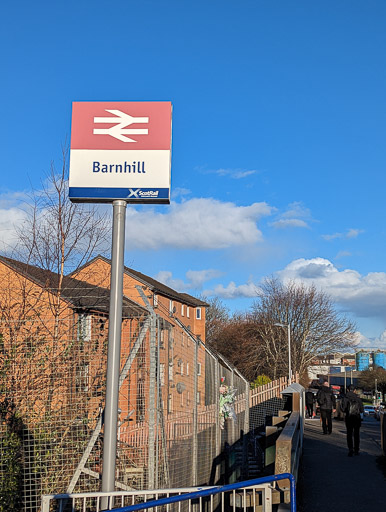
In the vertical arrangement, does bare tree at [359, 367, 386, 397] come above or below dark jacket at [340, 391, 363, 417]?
below

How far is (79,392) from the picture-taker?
654cm

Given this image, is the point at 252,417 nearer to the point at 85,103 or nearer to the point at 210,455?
the point at 210,455

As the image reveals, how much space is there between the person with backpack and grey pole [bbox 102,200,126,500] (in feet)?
27.7

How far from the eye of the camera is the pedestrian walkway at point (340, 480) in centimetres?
746

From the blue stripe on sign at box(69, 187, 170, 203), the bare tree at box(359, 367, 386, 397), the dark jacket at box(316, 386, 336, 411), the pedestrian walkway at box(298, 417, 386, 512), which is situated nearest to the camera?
the blue stripe on sign at box(69, 187, 170, 203)

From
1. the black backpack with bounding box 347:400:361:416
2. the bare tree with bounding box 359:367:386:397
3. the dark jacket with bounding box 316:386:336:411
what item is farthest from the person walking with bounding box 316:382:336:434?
the bare tree with bounding box 359:367:386:397

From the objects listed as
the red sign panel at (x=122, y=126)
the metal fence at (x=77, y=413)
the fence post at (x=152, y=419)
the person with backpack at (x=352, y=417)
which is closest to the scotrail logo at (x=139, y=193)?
→ the red sign panel at (x=122, y=126)

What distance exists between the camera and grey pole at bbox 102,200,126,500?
4648mm

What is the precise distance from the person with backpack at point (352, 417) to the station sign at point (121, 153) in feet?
28.9

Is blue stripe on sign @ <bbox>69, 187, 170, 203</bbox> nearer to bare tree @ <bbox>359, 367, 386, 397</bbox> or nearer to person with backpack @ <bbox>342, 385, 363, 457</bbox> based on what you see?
person with backpack @ <bbox>342, 385, 363, 457</bbox>

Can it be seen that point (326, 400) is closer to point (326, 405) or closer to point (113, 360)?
point (326, 405)

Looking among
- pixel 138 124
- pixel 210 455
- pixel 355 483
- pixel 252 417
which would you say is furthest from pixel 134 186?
pixel 252 417

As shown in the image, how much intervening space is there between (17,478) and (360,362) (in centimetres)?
14099

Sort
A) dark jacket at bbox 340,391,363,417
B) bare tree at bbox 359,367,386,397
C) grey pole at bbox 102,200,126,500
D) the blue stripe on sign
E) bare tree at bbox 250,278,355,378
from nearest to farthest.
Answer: grey pole at bbox 102,200,126,500, the blue stripe on sign, dark jacket at bbox 340,391,363,417, bare tree at bbox 250,278,355,378, bare tree at bbox 359,367,386,397
